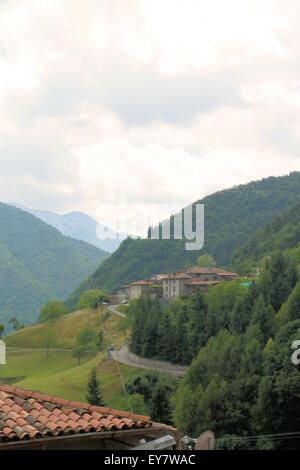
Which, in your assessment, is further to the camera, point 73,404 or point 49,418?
point 73,404

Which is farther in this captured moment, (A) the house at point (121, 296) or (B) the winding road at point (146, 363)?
(A) the house at point (121, 296)

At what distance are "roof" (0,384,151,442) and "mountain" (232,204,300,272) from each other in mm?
84119

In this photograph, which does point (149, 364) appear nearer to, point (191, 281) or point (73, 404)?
point (191, 281)

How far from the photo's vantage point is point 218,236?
143875 mm

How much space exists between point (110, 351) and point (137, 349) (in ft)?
13.5

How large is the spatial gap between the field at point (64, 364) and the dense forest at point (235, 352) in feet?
14.9

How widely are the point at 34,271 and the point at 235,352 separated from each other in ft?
412

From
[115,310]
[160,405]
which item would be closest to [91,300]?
[115,310]

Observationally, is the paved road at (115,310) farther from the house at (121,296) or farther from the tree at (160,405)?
the tree at (160,405)

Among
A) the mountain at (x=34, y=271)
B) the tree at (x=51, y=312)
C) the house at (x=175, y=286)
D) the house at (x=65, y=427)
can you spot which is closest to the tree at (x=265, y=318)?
the house at (x=175, y=286)

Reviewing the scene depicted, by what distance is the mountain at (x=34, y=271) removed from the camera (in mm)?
138000

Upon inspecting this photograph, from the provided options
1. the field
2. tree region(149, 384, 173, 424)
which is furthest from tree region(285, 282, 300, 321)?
the field

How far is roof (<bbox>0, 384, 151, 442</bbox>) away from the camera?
6246 millimetres

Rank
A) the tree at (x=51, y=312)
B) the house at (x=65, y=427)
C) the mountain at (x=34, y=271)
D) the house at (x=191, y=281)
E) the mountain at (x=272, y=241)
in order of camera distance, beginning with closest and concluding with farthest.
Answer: the house at (x=65, y=427)
the house at (x=191, y=281)
the tree at (x=51, y=312)
the mountain at (x=272, y=241)
the mountain at (x=34, y=271)
